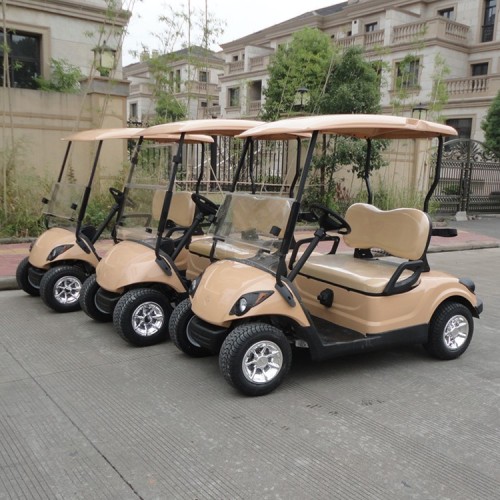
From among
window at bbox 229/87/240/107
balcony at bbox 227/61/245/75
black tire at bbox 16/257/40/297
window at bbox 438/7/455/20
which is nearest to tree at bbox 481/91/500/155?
window at bbox 438/7/455/20

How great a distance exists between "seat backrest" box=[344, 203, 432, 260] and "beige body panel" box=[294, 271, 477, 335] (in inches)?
11.1

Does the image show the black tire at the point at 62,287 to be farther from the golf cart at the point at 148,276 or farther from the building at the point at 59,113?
the building at the point at 59,113

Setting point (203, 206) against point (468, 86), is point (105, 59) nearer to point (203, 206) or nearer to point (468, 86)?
point (203, 206)

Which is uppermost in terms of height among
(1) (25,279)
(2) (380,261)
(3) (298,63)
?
(3) (298,63)

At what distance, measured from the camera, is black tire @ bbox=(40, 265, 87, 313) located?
17.6ft

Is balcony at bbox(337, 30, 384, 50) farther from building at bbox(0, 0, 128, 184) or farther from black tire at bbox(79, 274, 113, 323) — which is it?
black tire at bbox(79, 274, 113, 323)

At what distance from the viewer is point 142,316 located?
4547 mm

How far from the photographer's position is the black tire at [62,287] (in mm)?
5375

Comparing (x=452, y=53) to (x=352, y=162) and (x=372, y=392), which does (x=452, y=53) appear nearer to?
(x=352, y=162)

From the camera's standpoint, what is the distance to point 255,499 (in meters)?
2.50

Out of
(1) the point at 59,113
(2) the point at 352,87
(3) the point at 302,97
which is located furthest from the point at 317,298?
(2) the point at 352,87

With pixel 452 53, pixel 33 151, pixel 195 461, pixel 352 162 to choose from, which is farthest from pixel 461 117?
pixel 195 461

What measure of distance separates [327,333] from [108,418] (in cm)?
171

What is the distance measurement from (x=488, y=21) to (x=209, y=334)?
3144 cm
